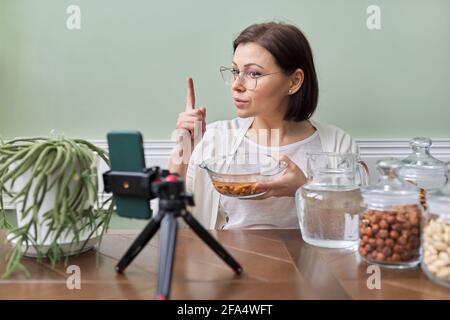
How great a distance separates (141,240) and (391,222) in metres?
0.40

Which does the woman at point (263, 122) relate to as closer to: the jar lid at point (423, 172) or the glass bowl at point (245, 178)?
the glass bowl at point (245, 178)

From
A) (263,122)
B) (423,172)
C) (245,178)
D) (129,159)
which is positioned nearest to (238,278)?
(129,159)

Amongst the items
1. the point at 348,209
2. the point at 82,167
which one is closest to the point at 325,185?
the point at 348,209

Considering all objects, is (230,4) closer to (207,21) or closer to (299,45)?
(207,21)

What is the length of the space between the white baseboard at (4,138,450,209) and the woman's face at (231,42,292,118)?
0.37 meters

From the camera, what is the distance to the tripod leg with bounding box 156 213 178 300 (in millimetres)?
667

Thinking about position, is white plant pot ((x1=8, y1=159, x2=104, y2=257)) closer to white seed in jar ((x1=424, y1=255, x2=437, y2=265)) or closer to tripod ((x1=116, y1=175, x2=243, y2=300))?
tripod ((x1=116, y1=175, x2=243, y2=300))

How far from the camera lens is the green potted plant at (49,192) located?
2.64 ft

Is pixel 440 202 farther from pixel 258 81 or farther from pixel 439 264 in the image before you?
pixel 258 81

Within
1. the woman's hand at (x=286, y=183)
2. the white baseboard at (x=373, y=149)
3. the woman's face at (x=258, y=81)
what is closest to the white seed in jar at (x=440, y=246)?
the woman's hand at (x=286, y=183)

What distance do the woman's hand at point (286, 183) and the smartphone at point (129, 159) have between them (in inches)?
14.2

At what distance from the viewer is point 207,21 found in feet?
5.29

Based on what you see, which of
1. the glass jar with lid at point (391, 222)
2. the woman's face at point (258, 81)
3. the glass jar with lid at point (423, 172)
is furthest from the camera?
the woman's face at point (258, 81)

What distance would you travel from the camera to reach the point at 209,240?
2.50 ft
